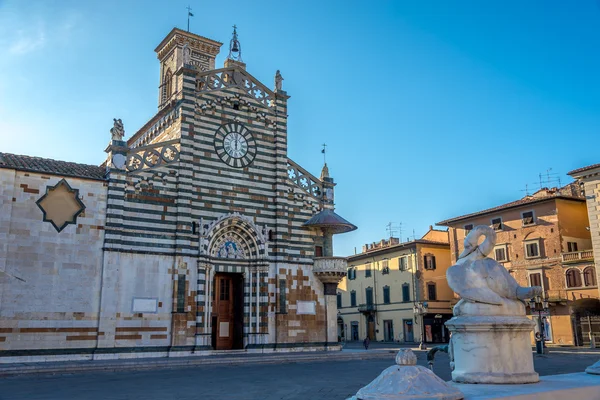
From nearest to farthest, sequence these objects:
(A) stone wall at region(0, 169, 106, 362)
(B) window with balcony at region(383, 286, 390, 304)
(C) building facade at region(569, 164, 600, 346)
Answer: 1. (A) stone wall at region(0, 169, 106, 362)
2. (C) building facade at region(569, 164, 600, 346)
3. (B) window with balcony at region(383, 286, 390, 304)

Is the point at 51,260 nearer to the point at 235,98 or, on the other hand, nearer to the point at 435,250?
the point at 235,98

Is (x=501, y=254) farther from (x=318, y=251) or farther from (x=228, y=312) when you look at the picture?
(x=228, y=312)

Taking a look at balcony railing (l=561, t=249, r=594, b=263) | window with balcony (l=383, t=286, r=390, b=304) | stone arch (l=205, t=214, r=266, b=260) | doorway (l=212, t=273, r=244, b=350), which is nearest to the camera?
doorway (l=212, t=273, r=244, b=350)

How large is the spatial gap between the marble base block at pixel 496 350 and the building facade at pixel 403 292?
32929mm

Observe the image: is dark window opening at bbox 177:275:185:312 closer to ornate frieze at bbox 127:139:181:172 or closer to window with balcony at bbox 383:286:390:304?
ornate frieze at bbox 127:139:181:172

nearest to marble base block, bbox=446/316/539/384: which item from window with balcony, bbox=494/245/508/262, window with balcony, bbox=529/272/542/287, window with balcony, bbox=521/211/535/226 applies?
window with balcony, bbox=529/272/542/287

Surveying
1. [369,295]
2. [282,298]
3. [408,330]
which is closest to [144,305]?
[282,298]

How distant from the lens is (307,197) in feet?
92.1

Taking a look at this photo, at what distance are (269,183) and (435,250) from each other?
2140cm

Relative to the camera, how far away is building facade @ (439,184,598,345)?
33094mm

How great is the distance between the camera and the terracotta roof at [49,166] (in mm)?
21016

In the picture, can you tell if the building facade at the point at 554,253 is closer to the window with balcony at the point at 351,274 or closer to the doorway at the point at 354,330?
the window with balcony at the point at 351,274

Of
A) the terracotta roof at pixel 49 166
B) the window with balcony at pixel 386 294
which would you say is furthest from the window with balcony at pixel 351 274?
the terracotta roof at pixel 49 166

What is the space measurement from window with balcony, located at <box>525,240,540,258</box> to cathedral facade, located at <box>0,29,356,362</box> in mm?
15198
